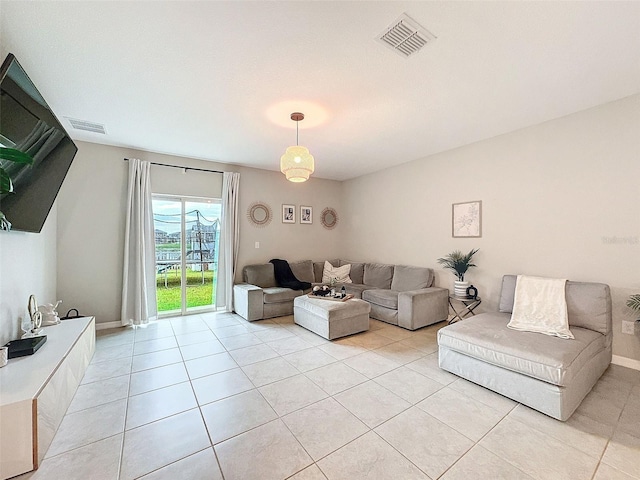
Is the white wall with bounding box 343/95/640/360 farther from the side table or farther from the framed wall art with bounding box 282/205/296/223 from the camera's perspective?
the framed wall art with bounding box 282/205/296/223

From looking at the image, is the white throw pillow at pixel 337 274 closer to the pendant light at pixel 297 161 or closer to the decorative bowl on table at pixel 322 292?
the decorative bowl on table at pixel 322 292

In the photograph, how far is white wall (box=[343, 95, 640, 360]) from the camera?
275cm

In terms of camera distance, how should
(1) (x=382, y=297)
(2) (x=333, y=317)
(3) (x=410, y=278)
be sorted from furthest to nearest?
(3) (x=410, y=278) < (1) (x=382, y=297) < (2) (x=333, y=317)

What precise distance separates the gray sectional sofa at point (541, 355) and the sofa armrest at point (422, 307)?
3.10ft

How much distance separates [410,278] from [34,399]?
445cm

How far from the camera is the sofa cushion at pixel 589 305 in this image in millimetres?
2613

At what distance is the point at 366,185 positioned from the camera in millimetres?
5898

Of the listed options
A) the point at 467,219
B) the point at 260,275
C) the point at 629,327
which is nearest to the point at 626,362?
the point at 629,327

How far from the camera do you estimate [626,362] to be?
108 inches

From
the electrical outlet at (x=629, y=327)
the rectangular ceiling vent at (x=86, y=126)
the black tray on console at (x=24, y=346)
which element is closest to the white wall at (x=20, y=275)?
the black tray on console at (x=24, y=346)

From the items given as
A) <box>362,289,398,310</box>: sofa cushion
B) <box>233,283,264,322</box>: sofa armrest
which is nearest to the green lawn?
<box>233,283,264,322</box>: sofa armrest

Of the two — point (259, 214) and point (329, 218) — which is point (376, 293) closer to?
point (329, 218)

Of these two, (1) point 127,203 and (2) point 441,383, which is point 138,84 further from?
(2) point 441,383

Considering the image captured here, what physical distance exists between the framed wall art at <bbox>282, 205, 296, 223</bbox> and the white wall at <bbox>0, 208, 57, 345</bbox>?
3570 mm
